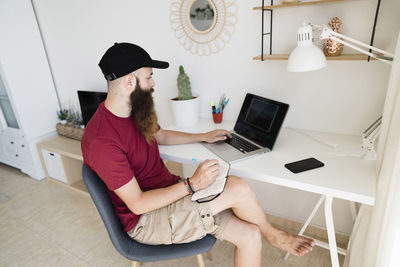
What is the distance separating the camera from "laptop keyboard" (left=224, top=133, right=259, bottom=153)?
53.0 inches

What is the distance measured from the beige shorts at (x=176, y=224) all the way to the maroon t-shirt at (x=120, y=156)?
0.06 metres

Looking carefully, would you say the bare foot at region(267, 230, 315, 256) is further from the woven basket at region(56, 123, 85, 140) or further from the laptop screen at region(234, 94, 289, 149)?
the woven basket at region(56, 123, 85, 140)

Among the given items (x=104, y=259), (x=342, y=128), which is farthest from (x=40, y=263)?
(x=342, y=128)

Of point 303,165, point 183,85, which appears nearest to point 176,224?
point 303,165

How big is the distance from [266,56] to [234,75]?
0.28m

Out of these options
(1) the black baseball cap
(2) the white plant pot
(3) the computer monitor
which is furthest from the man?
(3) the computer monitor

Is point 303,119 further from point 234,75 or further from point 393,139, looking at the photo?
point 393,139

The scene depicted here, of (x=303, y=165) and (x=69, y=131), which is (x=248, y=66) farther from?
(x=69, y=131)

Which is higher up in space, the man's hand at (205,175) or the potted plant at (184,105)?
the potted plant at (184,105)

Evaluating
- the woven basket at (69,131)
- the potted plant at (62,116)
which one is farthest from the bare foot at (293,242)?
the potted plant at (62,116)

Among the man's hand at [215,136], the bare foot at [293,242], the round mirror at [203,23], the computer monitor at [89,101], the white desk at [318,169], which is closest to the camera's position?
the white desk at [318,169]

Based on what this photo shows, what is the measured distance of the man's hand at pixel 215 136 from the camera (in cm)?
146

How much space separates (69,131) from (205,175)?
194 centimetres

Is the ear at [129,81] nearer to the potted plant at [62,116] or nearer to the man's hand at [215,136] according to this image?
the man's hand at [215,136]
